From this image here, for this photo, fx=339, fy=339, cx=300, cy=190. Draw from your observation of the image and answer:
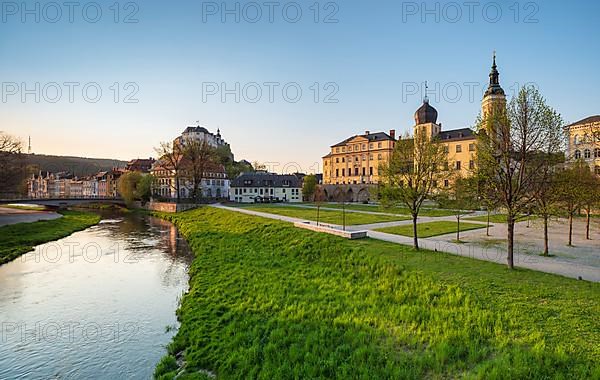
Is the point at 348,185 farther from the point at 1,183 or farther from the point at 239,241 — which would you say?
the point at 1,183

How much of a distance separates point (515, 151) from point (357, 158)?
185 feet

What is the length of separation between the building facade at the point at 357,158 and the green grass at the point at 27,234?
4715 centimetres

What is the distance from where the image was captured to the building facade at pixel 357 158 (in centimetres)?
6500

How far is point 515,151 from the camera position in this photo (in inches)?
517

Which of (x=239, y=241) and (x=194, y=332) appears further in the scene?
(x=239, y=241)

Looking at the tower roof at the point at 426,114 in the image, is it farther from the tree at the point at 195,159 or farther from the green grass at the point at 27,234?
the green grass at the point at 27,234

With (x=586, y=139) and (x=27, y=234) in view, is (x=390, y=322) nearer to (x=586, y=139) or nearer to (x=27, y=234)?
(x=586, y=139)

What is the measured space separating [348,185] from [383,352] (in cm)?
5973

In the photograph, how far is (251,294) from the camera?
43.3ft

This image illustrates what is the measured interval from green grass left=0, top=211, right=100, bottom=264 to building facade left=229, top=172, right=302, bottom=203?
29.1 metres

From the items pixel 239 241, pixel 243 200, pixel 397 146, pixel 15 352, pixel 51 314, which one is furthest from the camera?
pixel 243 200

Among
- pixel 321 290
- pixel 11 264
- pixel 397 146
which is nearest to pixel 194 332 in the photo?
pixel 321 290

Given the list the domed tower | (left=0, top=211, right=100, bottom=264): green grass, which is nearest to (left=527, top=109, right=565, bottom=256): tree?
(left=0, top=211, right=100, bottom=264): green grass

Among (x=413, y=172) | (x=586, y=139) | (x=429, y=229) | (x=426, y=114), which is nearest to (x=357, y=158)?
(x=426, y=114)
